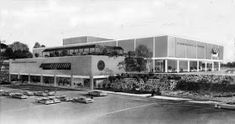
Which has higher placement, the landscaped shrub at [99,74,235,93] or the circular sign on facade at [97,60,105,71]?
the circular sign on facade at [97,60,105,71]

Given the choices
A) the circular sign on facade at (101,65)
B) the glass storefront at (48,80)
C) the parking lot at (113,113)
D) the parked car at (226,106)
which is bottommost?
the parking lot at (113,113)

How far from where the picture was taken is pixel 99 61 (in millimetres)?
59344

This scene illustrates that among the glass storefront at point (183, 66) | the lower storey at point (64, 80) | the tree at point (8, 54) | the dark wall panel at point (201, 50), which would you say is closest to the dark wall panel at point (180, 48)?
the glass storefront at point (183, 66)

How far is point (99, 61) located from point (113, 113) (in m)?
28.4

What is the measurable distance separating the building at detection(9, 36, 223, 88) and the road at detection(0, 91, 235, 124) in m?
20.8

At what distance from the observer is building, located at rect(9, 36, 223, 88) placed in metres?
A: 59.7

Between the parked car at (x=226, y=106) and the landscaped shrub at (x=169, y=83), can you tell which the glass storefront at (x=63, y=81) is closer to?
the landscaped shrub at (x=169, y=83)

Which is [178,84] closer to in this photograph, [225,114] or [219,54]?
[225,114]

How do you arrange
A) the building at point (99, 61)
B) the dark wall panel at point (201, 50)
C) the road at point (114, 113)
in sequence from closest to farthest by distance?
1. the road at point (114, 113)
2. the building at point (99, 61)
3. the dark wall panel at point (201, 50)

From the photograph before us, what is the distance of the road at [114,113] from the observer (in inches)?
1110

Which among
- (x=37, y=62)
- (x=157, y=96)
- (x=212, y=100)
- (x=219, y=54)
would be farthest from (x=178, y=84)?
(x=219, y=54)

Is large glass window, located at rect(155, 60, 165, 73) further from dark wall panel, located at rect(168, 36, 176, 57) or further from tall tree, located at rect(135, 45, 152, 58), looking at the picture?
tall tree, located at rect(135, 45, 152, 58)

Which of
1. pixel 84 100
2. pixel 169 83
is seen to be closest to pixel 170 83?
pixel 169 83

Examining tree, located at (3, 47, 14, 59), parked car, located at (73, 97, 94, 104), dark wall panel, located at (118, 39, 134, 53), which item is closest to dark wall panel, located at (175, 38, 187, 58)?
dark wall panel, located at (118, 39, 134, 53)
